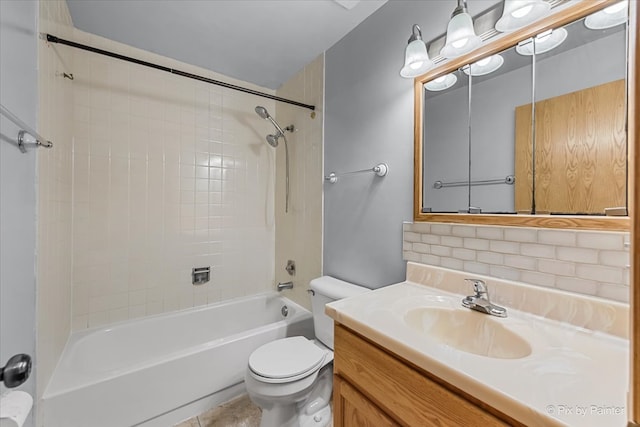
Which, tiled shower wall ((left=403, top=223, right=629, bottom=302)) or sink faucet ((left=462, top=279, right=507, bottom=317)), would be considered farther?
sink faucet ((left=462, top=279, right=507, bottom=317))

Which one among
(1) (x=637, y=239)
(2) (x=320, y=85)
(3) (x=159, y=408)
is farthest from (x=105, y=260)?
(1) (x=637, y=239)

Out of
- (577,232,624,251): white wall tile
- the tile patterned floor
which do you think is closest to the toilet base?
the tile patterned floor

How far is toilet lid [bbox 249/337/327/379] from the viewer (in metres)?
1.23

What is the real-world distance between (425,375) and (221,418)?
4.61 feet

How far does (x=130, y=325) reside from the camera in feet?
5.89

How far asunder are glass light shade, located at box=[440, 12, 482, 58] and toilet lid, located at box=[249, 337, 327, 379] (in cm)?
151

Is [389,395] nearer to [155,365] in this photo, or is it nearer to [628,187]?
[628,187]

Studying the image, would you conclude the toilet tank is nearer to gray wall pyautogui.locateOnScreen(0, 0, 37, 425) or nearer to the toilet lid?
the toilet lid

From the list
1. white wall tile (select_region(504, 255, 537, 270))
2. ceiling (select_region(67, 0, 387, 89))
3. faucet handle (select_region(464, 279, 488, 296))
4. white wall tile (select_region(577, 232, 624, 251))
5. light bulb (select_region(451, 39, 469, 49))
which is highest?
ceiling (select_region(67, 0, 387, 89))

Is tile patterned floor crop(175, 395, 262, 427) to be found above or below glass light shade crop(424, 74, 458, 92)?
below

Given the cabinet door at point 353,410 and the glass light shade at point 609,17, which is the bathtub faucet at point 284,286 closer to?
the cabinet door at point 353,410

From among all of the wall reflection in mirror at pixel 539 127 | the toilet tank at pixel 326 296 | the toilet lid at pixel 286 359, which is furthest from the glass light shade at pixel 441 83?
the toilet lid at pixel 286 359

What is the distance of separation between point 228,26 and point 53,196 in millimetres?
1337

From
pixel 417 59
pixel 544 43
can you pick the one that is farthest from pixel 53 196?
pixel 544 43
